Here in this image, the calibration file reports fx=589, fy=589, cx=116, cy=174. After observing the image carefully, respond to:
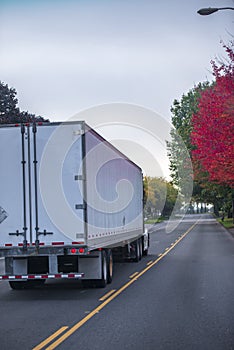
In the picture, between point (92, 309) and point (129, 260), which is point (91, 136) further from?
point (129, 260)

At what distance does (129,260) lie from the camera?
2255 centimetres

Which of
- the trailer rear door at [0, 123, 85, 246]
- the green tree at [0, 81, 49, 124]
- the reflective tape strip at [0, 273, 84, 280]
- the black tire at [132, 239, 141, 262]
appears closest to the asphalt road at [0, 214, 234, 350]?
the reflective tape strip at [0, 273, 84, 280]

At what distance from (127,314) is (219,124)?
17.8 meters

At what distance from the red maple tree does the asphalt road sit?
9768mm

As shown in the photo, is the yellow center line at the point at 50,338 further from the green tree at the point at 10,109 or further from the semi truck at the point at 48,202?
the green tree at the point at 10,109

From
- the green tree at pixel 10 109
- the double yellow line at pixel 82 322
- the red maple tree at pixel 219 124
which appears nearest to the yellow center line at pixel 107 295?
the double yellow line at pixel 82 322

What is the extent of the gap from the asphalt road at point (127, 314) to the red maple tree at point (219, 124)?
9.77 m

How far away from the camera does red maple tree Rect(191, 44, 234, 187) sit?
2533 centimetres

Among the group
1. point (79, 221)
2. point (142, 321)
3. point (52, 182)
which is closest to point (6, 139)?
point (52, 182)

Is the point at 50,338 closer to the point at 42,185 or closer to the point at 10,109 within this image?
the point at 42,185

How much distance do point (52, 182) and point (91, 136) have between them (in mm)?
1463

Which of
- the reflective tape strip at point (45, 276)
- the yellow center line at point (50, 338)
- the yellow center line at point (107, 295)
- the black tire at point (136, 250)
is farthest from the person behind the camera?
the black tire at point (136, 250)

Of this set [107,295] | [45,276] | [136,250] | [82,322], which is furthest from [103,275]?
[136,250]

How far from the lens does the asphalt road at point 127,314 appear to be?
332 inches
